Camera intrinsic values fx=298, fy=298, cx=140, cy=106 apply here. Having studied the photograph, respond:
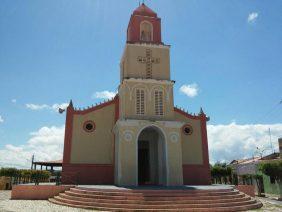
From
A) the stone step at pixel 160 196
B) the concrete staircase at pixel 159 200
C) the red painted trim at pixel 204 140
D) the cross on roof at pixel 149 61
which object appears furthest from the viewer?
the red painted trim at pixel 204 140

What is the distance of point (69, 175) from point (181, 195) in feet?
37.2

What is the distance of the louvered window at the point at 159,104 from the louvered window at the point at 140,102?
106 centimetres

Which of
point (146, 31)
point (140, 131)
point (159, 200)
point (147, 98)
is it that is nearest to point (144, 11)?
point (146, 31)

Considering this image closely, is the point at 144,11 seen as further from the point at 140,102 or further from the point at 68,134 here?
the point at 68,134

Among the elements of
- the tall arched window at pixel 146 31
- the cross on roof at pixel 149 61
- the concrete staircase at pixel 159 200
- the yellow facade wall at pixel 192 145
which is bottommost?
the concrete staircase at pixel 159 200

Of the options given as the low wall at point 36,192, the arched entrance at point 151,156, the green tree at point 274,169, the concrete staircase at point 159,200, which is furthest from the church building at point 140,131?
the green tree at point 274,169

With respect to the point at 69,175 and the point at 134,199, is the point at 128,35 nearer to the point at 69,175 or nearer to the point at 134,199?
the point at 69,175

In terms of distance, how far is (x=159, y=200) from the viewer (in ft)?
52.9

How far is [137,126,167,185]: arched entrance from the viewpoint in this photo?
23.2 metres

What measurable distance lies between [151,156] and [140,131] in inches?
132

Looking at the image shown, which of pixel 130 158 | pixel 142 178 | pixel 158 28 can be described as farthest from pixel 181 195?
pixel 158 28

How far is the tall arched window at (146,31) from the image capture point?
26.2 m

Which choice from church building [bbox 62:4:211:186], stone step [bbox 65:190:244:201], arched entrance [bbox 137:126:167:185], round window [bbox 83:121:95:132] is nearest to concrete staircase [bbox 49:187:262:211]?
stone step [bbox 65:190:244:201]

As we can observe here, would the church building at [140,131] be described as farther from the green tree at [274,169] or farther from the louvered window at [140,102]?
the green tree at [274,169]
